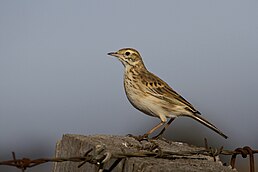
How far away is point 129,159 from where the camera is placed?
3.74 metres

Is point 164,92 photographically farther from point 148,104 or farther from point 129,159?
point 129,159

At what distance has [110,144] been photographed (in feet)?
14.4

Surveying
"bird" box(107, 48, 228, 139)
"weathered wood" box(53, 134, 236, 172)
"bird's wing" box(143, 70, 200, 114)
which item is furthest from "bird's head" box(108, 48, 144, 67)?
"weathered wood" box(53, 134, 236, 172)

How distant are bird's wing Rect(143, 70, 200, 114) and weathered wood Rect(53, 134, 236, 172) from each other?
16.6 ft

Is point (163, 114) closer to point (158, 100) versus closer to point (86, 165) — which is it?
point (158, 100)

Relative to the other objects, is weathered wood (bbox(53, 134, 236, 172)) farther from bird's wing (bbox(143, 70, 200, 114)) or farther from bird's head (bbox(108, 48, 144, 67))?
bird's head (bbox(108, 48, 144, 67))

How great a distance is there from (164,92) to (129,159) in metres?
6.32

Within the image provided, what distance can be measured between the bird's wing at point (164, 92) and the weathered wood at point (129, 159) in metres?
5.06

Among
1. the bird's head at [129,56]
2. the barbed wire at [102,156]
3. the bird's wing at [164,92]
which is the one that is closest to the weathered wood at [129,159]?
the barbed wire at [102,156]

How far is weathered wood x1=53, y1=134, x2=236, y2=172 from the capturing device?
11.9ft

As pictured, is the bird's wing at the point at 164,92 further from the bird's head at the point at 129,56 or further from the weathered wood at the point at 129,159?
the weathered wood at the point at 129,159

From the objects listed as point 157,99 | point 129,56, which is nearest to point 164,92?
point 157,99

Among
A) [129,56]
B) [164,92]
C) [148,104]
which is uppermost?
[129,56]

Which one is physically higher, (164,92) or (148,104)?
(164,92)
